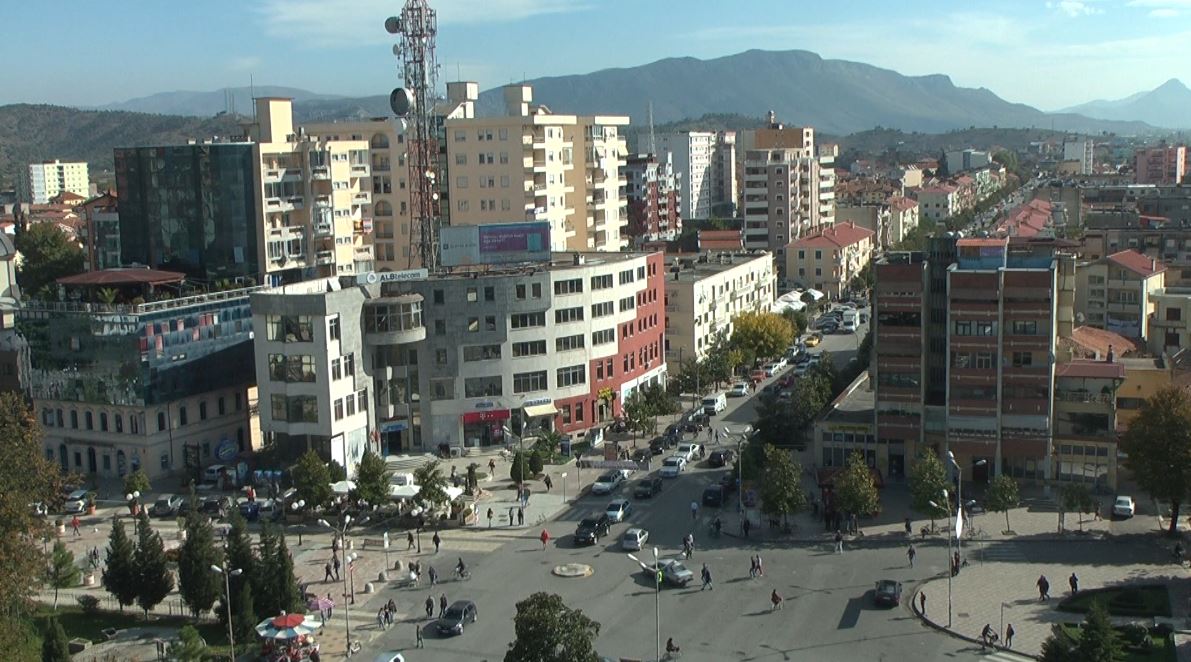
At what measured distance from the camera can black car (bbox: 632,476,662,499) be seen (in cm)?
4953

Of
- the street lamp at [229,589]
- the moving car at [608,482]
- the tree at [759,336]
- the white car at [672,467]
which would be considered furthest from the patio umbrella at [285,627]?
the tree at [759,336]

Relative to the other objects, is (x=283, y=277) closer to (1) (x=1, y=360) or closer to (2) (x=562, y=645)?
(1) (x=1, y=360)

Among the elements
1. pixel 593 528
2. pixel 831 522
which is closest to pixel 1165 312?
pixel 831 522

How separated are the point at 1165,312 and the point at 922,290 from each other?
22609 mm

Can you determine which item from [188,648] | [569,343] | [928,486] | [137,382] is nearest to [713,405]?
[569,343]

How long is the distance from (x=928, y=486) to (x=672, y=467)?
43.9 feet

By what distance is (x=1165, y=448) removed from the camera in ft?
136

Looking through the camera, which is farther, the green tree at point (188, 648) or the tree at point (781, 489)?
the tree at point (781, 489)

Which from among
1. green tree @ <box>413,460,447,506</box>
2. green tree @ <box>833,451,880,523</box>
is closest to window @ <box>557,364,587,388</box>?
green tree @ <box>413,460,447,506</box>

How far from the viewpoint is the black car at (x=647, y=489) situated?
49.5 m

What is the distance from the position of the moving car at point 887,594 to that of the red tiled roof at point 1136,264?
36.6 metres

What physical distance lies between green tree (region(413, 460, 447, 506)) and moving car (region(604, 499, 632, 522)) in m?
6.24

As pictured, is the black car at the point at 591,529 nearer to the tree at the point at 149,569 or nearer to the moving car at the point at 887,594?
the moving car at the point at 887,594

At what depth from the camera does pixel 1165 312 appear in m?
64.5
